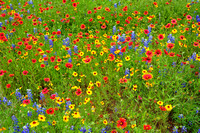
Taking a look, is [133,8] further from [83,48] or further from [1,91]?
[1,91]

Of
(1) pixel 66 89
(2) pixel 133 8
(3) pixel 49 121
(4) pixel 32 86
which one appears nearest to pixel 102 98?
(1) pixel 66 89

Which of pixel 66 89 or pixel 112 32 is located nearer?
pixel 66 89

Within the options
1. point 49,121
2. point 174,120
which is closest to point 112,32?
point 174,120

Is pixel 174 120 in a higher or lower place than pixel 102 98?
lower

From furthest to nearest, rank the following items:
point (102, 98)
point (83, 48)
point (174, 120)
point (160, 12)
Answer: point (160, 12)
point (83, 48)
point (102, 98)
point (174, 120)

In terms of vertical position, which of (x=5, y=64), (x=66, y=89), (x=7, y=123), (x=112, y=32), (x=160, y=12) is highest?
(x=160, y=12)

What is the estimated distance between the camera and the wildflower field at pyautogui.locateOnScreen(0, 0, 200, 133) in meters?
2.39

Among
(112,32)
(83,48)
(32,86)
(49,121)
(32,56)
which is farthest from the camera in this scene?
(112,32)

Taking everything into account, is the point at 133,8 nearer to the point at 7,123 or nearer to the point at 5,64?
the point at 5,64

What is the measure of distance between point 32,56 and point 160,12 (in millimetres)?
3471

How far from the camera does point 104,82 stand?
311 cm

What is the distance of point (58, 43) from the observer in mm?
4074

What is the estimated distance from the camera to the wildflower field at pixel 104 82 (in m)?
2.39

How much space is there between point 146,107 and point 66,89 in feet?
3.90
